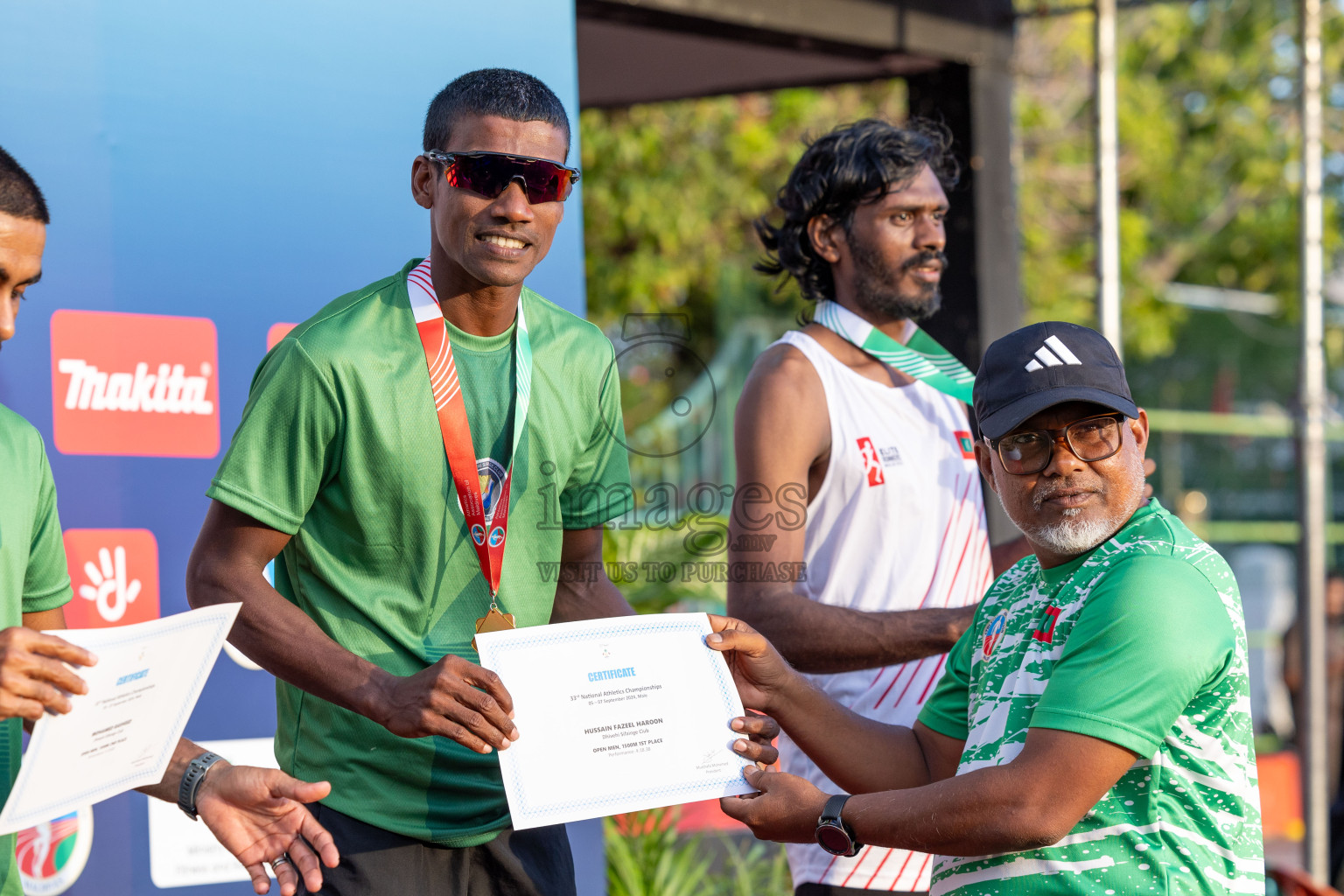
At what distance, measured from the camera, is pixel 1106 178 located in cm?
623

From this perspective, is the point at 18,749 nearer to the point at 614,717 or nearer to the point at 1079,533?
the point at 614,717

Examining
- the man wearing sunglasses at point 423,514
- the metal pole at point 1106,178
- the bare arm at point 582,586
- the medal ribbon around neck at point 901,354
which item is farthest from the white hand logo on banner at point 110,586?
the metal pole at point 1106,178

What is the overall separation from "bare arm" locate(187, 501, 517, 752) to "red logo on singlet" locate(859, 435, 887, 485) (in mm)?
1340

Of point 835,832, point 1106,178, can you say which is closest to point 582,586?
point 835,832

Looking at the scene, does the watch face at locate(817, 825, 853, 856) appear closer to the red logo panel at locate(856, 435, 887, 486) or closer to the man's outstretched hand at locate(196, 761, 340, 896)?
the man's outstretched hand at locate(196, 761, 340, 896)

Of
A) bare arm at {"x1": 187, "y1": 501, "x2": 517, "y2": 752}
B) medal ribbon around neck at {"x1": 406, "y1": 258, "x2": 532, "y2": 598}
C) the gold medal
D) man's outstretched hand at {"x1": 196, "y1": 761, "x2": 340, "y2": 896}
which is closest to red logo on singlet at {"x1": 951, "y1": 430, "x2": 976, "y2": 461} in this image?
medal ribbon around neck at {"x1": 406, "y1": 258, "x2": 532, "y2": 598}

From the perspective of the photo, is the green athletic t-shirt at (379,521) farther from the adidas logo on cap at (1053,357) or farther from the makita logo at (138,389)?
the makita logo at (138,389)

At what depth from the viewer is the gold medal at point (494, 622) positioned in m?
2.51

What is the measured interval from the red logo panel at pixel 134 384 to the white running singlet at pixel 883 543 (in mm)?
1689

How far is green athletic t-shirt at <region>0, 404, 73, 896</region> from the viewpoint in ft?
7.66

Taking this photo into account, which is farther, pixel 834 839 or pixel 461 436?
pixel 461 436

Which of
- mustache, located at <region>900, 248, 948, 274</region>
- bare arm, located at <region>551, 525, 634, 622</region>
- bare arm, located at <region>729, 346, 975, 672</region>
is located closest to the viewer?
bare arm, located at <region>551, 525, 634, 622</region>

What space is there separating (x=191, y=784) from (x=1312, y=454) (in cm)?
610

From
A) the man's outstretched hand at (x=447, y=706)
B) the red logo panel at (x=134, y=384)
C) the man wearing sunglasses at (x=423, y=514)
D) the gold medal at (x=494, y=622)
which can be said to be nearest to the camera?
the man's outstretched hand at (x=447, y=706)
